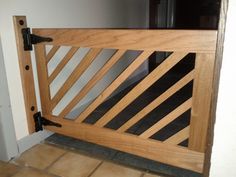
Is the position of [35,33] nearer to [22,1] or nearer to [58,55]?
[22,1]

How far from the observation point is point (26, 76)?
4.67ft

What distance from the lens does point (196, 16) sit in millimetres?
4078

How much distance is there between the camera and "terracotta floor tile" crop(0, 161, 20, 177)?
1.25 meters

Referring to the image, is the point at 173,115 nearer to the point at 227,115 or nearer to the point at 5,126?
the point at 227,115

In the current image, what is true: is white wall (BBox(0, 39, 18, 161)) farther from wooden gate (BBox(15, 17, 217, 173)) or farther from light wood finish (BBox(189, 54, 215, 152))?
light wood finish (BBox(189, 54, 215, 152))

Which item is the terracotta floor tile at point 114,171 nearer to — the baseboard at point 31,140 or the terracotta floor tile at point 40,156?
the terracotta floor tile at point 40,156

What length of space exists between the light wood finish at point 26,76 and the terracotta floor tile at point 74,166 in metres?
0.34

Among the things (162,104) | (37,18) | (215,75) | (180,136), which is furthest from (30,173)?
(162,104)

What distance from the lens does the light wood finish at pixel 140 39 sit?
3.12 ft

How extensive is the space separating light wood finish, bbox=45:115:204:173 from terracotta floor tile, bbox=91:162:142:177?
4.0 inches

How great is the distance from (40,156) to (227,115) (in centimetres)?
114

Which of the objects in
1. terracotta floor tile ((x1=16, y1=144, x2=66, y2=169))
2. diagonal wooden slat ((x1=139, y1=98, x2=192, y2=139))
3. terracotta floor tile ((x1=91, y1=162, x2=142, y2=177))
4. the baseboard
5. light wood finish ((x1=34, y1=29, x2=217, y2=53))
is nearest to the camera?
light wood finish ((x1=34, y1=29, x2=217, y2=53))

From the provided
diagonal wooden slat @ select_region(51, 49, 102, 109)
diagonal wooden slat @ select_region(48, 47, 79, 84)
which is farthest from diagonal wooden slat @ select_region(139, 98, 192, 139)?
diagonal wooden slat @ select_region(48, 47, 79, 84)

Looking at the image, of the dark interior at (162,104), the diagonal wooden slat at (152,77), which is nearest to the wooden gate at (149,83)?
the diagonal wooden slat at (152,77)
